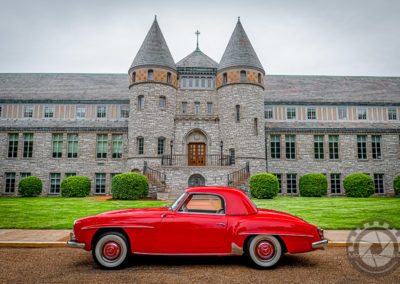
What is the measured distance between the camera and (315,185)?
70.2ft

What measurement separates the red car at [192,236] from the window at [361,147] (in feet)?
73.7

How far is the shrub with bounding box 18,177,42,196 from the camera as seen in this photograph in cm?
2177

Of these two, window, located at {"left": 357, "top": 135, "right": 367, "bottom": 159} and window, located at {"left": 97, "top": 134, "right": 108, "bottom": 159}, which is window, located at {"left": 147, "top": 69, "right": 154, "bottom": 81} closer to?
window, located at {"left": 97, "top": 134, "right": 108, "bottom": 159}

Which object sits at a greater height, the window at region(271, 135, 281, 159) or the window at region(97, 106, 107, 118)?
the window at region(97, 106, 107, 118)

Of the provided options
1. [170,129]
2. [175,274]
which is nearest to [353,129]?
[170,129]

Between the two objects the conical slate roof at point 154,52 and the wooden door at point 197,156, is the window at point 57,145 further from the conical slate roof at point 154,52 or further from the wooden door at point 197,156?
the wooden door at point 197,156

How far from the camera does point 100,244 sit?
496 centimetres

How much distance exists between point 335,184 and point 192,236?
877 inches

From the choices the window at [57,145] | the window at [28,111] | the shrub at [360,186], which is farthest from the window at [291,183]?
the window at [28,111]

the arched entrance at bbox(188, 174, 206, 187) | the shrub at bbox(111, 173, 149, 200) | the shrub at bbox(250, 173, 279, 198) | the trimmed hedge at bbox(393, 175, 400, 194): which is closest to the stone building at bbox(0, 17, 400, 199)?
the trimmed hedge at bbox(393, 175, 400, 194)

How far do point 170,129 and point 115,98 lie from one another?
6503 millimetres

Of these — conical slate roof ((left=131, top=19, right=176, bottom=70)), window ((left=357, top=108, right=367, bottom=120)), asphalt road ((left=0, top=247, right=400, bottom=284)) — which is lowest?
asphalt road ((left=0, top=247, right=400, bottom=284))

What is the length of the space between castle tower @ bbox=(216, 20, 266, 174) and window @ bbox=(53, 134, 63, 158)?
13628 millimetres

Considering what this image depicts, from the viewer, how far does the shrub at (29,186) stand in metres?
21.8
